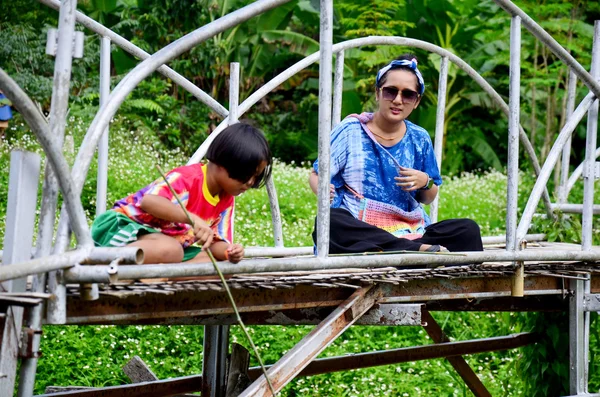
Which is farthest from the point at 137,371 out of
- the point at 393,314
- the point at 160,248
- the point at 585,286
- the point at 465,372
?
the point at 160,248

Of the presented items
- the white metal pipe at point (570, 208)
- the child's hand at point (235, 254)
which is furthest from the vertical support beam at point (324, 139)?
the white metal pipe at point (570, 208)

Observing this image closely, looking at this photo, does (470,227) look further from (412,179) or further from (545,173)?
(545,173)

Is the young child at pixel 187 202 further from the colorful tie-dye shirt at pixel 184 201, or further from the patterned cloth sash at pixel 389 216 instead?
the patterned cloth sash at pixel 389 216

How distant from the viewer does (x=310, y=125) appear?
1348cm

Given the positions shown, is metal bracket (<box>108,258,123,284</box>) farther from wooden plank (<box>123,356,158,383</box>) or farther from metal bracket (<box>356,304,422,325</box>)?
wooden plank (<box>123,356,158,383</box>)

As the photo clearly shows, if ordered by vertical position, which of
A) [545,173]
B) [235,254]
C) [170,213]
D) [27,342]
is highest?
[545,173]

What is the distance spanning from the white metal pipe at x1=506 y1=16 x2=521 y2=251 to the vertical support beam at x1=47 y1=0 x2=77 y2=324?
186 cm

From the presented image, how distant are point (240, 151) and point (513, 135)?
1199 millimetres

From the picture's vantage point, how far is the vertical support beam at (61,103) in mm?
2441

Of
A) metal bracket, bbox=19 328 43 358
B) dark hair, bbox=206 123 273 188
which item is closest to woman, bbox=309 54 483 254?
dark hair, bbox=206 123 273 188

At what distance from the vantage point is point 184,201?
3.21 metres

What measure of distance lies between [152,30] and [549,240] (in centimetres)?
719

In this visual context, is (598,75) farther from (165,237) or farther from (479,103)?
(479,103)

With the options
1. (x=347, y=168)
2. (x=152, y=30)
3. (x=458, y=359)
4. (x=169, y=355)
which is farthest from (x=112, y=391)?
(x=152, y=30)
